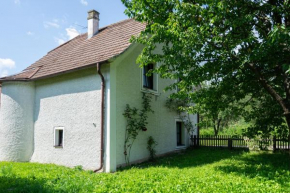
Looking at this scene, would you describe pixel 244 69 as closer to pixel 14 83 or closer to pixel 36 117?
pixel 36 117

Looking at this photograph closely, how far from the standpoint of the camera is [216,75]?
319 inches

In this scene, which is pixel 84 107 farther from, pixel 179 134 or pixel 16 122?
pixel 179 134

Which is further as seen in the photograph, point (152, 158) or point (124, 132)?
point (152, 158)

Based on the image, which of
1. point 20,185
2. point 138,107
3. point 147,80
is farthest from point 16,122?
point 147,80

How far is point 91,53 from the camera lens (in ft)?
35.5

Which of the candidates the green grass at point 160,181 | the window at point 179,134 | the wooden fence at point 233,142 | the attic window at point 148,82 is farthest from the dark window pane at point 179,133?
the green grass at point 160,181

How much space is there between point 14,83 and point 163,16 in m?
8.28

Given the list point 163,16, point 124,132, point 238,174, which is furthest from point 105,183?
point 163,16

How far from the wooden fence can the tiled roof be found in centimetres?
819

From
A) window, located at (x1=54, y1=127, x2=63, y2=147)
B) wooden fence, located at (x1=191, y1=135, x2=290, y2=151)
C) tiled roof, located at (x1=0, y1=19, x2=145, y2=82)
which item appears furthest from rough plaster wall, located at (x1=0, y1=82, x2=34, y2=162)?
wooden fence, located at (x1=191, y1=135, x2=290, y2=151)

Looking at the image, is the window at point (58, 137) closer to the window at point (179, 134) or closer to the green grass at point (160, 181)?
the green grass at point (160, 181)

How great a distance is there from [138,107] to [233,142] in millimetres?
6996

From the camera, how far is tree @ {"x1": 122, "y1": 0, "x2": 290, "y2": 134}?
22.7 ft

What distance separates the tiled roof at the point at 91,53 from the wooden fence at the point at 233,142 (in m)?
8.19
